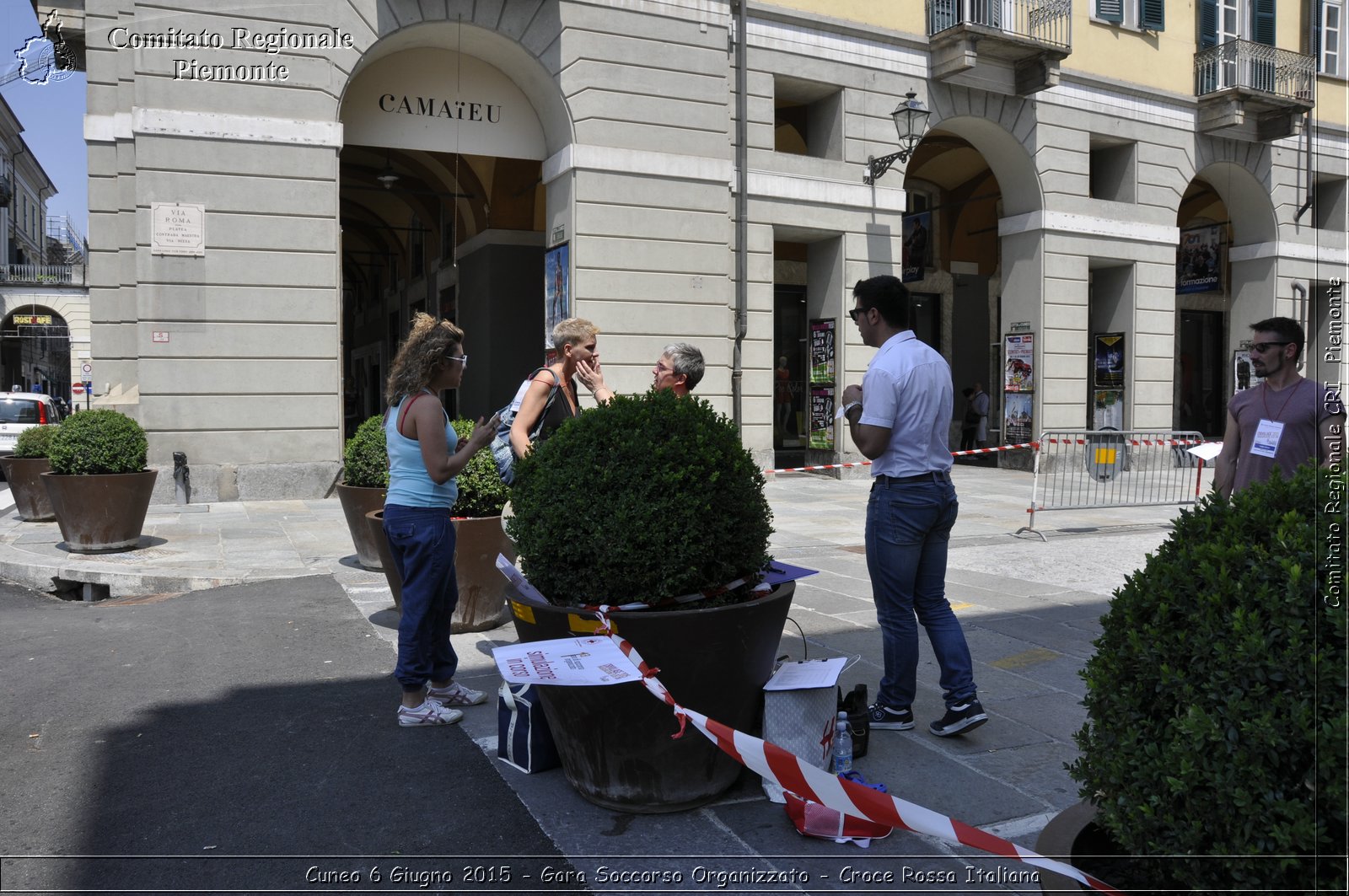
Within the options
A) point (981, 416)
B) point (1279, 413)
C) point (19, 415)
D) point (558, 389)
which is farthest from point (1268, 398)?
point (19, 415)

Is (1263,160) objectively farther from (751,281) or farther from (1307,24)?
(751,281)

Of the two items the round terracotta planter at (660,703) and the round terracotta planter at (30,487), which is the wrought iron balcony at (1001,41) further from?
the round terracotta planter at (660,703)

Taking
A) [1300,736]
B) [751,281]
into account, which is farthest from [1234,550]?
[751,281]

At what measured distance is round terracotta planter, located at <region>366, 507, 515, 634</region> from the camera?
6129 millimetres

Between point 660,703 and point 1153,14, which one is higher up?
point 1153,14

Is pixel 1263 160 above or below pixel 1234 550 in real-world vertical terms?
above

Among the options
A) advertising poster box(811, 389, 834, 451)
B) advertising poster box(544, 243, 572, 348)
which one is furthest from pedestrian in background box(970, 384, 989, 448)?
advertising poster box(544, 243, 572, 348)

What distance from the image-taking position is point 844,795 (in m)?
2.60

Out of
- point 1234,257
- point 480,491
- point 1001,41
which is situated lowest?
point 480,491

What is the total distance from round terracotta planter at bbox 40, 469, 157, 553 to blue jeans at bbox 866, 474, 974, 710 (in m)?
7.56

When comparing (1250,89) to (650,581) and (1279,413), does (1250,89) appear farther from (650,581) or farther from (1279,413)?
(650,581)

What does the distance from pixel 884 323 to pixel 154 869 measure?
11.3 feet

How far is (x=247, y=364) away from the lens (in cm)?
1348

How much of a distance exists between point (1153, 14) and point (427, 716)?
844 inches
